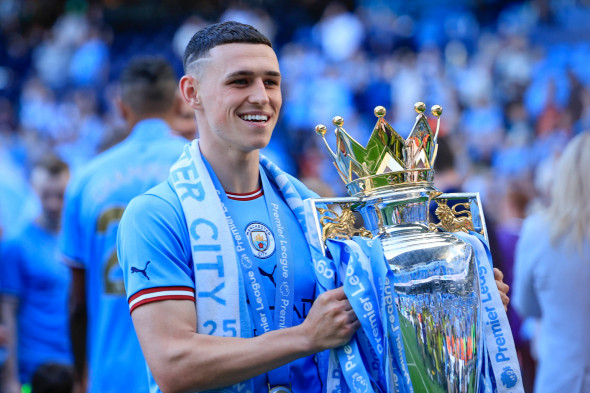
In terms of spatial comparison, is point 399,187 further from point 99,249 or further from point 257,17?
point 257,17

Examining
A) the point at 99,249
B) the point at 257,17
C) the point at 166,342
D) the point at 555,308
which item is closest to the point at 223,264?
the point at 166,342

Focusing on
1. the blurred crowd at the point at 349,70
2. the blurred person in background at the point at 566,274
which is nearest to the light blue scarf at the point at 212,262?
the blurred person in background at the point at 566,274

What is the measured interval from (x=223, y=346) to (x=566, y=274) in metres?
2.26

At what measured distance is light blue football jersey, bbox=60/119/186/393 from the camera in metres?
3.47

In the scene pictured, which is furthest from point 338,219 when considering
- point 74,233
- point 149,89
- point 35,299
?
point 35,299

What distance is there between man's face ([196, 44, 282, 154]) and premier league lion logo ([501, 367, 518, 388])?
97cm

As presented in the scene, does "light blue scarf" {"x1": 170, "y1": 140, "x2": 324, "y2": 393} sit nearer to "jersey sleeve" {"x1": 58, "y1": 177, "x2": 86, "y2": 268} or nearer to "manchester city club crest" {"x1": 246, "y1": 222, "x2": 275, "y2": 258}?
"manchester city club crest" {"x1": 246, "y1": 222, "x2": 275, "y2": 258}

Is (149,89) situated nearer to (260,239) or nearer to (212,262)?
→ (260,239)

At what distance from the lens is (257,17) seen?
58.2 feet

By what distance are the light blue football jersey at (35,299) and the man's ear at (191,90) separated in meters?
3.14

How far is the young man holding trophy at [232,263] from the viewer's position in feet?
7.25

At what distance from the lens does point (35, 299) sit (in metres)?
5.38

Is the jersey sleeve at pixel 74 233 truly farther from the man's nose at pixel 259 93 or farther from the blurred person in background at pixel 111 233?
the man's nose at pixel 259 93

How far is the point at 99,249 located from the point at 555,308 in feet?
7.11
